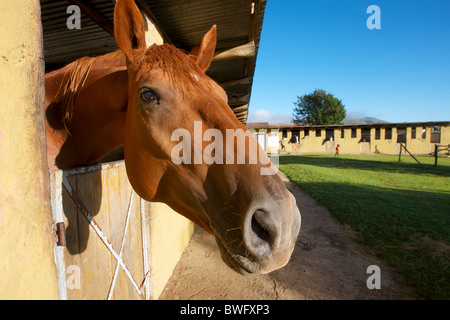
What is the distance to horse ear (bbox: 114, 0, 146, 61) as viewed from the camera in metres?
1.32

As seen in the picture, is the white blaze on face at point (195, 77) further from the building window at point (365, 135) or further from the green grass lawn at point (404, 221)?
the building window at point (365, 135)

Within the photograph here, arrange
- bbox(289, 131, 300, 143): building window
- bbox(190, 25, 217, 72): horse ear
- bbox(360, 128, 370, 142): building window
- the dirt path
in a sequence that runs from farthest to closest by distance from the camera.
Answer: bbox(289, 131, 300, 143): building window, bbox(360, 128, 370, 142): building window, the dirt path, bbox(190, 25, 217, 72): horse ear

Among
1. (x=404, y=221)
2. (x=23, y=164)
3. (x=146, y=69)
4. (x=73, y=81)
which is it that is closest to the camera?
(x=23, y=164)

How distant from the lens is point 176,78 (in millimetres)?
1322

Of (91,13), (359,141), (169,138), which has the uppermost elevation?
(91,13)

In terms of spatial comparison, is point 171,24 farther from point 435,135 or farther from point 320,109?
point 320,109

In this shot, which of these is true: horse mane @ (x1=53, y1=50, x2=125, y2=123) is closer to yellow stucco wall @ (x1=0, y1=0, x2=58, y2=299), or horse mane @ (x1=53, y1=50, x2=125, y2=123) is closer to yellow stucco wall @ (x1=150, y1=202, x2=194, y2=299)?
yellow stucco wall @ (x1=0, y1=0, x2=58, y2=299)

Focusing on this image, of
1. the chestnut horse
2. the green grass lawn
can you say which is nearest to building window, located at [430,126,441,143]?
the green grass lawn

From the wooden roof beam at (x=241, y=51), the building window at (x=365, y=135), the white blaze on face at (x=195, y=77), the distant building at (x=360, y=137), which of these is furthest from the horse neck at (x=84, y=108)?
the building window at (x=365, y=135)

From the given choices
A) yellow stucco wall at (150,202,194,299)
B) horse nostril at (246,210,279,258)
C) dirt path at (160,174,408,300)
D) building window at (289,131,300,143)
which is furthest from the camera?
building window at (289,131,300,143)

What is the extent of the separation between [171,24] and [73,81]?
1948mm

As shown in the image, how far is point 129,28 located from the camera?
141 centimetres

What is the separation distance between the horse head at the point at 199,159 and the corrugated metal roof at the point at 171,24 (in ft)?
4.91

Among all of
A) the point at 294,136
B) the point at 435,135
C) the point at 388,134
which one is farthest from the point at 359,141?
the point at 435,135
